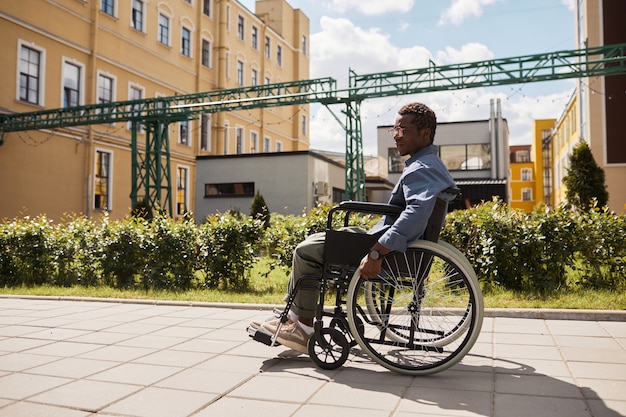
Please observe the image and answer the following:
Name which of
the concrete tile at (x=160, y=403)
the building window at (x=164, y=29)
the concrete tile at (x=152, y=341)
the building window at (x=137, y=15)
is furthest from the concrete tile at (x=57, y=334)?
the building window at (x=164, y=29)

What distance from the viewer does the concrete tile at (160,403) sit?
2883 millimetres

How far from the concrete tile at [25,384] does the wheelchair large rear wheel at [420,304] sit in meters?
1.88

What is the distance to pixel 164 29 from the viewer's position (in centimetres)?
3148

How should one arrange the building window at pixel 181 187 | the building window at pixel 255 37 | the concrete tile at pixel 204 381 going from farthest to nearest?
the building window at pixel 255 37 < the building window at pixel 181 187 < the concrete tile at pixel 204 381

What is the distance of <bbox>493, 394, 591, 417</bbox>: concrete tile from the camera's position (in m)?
2.80

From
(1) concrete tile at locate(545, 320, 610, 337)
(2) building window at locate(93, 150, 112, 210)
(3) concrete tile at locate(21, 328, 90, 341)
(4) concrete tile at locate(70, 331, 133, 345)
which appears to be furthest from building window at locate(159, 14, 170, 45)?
(1) concrete tile at locate(545, 320, 610, 337)

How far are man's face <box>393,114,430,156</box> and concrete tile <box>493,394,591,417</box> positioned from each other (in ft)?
5.34

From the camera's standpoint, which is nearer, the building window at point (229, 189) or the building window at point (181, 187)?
the building window at point (229, 189)

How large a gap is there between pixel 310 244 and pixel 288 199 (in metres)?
23.7

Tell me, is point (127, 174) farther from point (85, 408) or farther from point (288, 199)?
point (85, 408)

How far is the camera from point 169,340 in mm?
4754

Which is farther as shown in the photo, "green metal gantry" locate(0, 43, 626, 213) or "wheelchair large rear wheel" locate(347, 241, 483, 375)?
"green metal gantry" locate(0, 43, 626, 213)

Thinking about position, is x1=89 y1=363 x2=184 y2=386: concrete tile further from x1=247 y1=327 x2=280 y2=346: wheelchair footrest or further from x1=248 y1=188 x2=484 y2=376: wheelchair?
x1=248 y1=188 x2=484 y2=376: wheelchair

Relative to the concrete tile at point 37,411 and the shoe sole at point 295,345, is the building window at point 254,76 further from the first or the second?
the concrete tile at point 37,411
